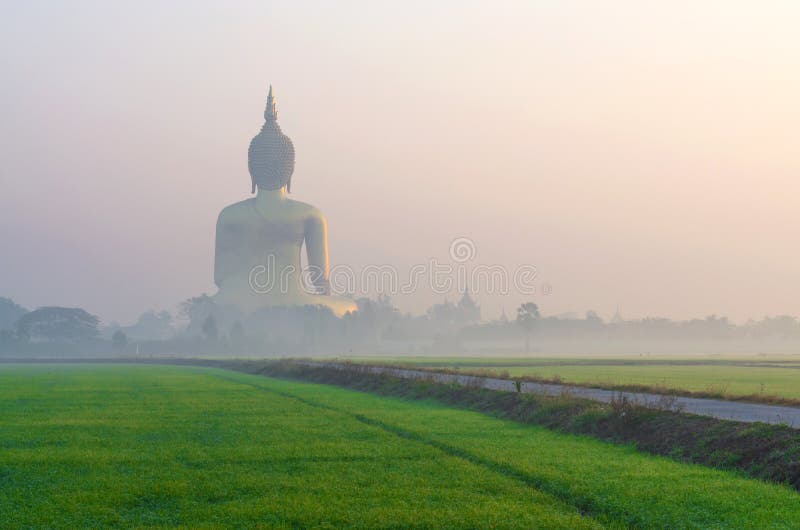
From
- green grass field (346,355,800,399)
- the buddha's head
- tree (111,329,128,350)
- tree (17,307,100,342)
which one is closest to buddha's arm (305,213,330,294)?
the buddha's head

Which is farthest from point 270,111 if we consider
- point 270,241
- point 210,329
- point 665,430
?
point 665,430

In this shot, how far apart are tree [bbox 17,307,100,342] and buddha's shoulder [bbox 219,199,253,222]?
101 feet

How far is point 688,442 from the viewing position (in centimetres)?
1834

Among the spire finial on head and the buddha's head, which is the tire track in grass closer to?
the buddha's head

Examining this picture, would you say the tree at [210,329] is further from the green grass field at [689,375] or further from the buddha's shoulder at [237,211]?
the green grass field at [689,375]

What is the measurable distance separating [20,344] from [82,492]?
132 meters

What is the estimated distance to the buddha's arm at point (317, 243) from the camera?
5950 inches

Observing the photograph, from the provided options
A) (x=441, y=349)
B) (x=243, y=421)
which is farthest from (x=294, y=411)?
(x=441, y=349)

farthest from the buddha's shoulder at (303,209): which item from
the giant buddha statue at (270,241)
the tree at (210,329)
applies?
the tree at (210,329)

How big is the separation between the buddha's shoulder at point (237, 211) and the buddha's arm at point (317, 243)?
397 inches

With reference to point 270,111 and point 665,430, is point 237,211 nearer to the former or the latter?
point 270,111

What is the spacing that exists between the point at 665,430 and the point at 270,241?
135330 millimetres

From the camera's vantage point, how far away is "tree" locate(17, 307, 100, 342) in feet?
492

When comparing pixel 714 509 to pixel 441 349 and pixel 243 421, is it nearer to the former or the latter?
pixel 243 421
